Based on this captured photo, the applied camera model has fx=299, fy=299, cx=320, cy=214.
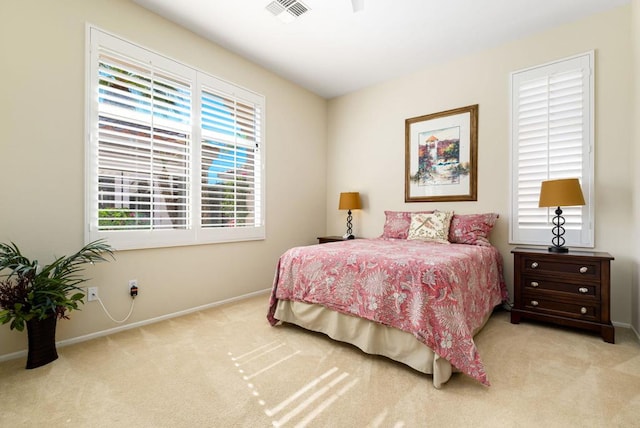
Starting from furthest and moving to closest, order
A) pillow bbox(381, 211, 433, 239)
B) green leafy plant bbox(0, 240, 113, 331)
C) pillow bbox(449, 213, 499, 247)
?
pillow bbox(381, 211, 433, 239) < pillow bbox(449, 213, 499, 247) < green leafy plant bbox(0, 240, 113, 331)

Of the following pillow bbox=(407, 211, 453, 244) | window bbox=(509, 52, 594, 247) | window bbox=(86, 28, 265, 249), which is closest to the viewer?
window bbox=(86, 28, 265, 249)

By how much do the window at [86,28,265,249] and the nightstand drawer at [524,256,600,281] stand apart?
113 inches

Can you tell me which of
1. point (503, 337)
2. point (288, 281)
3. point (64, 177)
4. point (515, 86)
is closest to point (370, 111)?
point (515, 86)

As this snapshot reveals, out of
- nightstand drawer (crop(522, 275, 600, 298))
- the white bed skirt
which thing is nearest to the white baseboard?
the white bed skirt

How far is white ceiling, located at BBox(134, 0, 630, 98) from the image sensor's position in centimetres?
266

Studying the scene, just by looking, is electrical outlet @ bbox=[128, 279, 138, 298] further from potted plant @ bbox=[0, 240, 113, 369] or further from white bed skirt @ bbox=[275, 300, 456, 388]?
white bed skirt @ bbox=[275, 300, 456, 388]

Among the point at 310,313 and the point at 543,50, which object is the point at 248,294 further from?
the point at 543,50

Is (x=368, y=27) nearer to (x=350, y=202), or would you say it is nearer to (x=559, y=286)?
(x=350, y=202)

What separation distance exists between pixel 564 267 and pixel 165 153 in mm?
3670

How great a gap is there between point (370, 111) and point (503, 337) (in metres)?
3.22

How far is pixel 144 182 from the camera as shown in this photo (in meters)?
2.69

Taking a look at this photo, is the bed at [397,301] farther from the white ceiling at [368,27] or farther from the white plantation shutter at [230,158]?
the white ceiling at [368,27]

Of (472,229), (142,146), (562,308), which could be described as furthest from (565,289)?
(142,146)

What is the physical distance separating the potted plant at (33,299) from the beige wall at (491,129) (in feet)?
11.1
